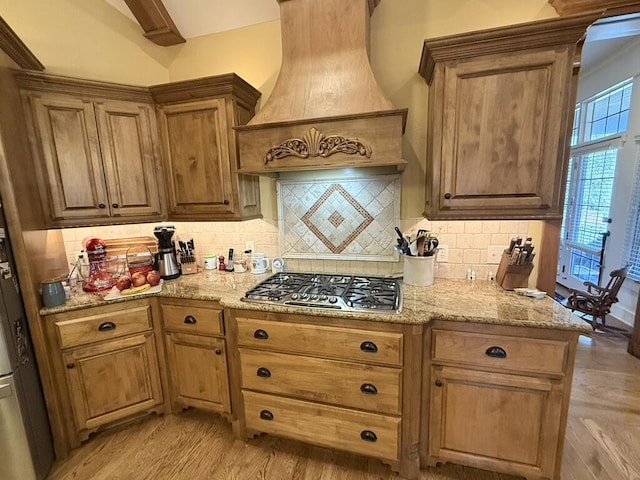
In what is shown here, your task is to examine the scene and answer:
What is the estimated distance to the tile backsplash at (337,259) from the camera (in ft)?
6.29

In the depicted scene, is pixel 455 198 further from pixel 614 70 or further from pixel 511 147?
pixel 614 70

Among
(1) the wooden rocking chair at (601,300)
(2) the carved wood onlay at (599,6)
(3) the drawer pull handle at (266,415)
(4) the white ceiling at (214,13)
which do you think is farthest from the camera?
(1) the wooden rocking chair at (601,300)

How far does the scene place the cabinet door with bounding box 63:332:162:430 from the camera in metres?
1.80

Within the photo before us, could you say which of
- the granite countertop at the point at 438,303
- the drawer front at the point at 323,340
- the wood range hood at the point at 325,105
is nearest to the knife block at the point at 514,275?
the granite countertop at the point at 438,303

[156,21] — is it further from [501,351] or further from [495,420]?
[495,420]

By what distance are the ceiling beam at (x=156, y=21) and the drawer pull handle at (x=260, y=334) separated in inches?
93.4

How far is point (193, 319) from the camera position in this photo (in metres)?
1.88

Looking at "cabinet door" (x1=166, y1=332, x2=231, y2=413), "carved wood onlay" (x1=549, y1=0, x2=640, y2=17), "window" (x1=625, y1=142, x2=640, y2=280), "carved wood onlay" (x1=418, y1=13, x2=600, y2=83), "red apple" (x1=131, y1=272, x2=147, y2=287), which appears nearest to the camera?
"carved wood onlay" (x1=418, y1=13, x2=600, y2=83)

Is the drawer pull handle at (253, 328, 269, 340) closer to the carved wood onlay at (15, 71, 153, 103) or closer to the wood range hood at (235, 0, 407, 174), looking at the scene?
the wood range hood at (235, 0, 407, 174)

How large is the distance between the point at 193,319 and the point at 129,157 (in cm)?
124

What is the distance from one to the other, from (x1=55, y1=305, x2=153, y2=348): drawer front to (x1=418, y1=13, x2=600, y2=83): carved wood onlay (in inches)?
92.2

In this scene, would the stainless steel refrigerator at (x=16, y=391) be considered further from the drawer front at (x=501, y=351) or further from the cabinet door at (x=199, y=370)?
the drawer front at (x=501, y=351)

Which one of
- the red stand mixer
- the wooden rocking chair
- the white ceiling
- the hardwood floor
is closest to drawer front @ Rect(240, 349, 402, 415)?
the hardwood floor

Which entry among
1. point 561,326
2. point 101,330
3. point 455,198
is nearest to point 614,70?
point 455,198
